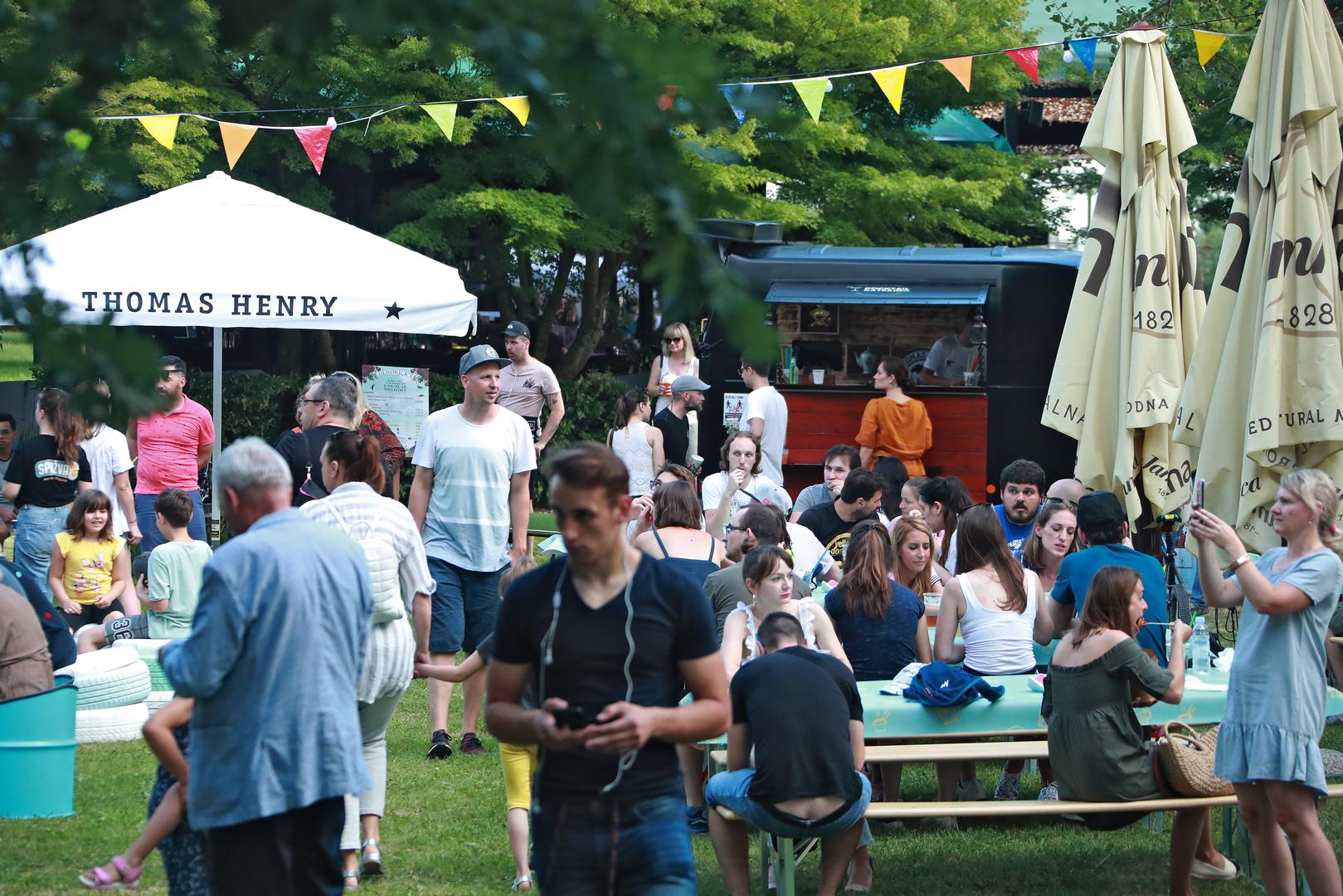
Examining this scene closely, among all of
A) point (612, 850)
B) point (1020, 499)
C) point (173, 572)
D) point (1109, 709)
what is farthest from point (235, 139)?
point (612, 850)

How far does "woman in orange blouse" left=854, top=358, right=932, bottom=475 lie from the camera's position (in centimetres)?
1214

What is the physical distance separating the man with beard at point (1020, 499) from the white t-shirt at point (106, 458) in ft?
17.9

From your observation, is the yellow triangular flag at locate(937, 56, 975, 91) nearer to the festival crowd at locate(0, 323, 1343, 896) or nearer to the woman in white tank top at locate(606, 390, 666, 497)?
the woman in white tank top at locate(606, 390, 666, 497)

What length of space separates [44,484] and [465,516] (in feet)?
10.5

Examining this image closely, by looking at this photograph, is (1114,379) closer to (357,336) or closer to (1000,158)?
(1000,158)

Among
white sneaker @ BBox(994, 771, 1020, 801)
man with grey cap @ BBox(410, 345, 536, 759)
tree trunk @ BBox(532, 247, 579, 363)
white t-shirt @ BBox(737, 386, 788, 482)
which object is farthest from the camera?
tree trunk @ BBox(532, 247, 579, 363)

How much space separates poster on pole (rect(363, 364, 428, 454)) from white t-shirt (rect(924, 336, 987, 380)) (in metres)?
4.87

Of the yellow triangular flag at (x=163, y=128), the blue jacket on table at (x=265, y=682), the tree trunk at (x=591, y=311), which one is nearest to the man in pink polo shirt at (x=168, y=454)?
the yellow triangular flag at (x=163, y=128)

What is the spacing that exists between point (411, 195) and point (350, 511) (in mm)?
12764

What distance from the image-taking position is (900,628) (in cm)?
682

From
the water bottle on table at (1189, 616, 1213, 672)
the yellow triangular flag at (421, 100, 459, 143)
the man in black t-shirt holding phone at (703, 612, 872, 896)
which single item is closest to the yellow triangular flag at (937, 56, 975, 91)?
the yellow triangular flag at (421, 100, 459, 143)

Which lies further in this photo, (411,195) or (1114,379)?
(411,195)

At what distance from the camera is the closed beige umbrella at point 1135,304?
8094mm

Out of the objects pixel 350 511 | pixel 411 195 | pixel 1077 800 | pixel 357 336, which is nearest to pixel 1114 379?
pixel 1077 800
